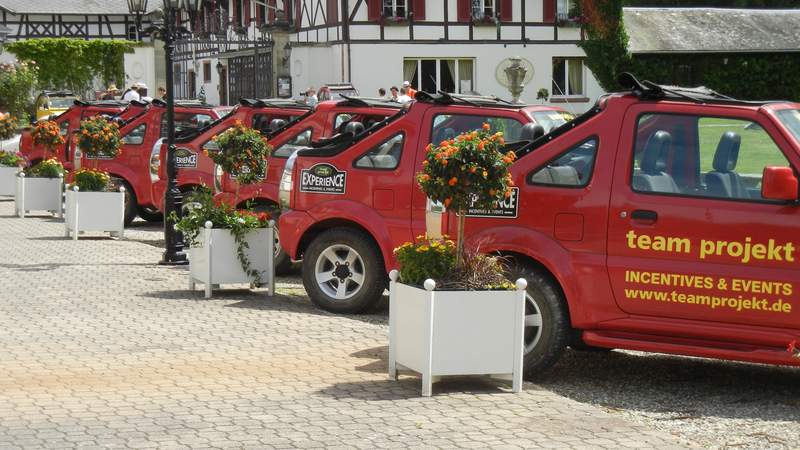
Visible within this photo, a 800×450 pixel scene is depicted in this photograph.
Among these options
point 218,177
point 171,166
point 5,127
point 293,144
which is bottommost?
point 218,177

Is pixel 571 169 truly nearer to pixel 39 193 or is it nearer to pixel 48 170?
pixel 39 193

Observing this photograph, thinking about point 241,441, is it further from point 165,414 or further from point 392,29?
point 392,29

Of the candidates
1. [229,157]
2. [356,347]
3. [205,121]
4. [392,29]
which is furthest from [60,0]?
[356,347]

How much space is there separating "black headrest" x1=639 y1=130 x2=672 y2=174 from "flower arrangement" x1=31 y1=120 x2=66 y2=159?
17.3 m

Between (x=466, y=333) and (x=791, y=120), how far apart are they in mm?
2610

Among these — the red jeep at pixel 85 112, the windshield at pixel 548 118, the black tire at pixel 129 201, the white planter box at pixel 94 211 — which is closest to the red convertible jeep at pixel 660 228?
the windshield at pixel 548 118

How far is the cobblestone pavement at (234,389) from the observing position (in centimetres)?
739

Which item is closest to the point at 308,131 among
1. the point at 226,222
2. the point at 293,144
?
the point at 293,144

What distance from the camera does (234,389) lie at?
8609 millimetres

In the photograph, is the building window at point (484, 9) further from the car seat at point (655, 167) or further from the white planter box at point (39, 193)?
the car seat at point (655, 167)

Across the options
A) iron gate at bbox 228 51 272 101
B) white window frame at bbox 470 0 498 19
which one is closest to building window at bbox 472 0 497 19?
white window frame at bbox 470 0 498 19

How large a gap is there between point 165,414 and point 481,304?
2.06 m

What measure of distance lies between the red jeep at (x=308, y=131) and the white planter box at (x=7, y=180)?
12981 mm

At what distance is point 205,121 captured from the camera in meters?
21.6
